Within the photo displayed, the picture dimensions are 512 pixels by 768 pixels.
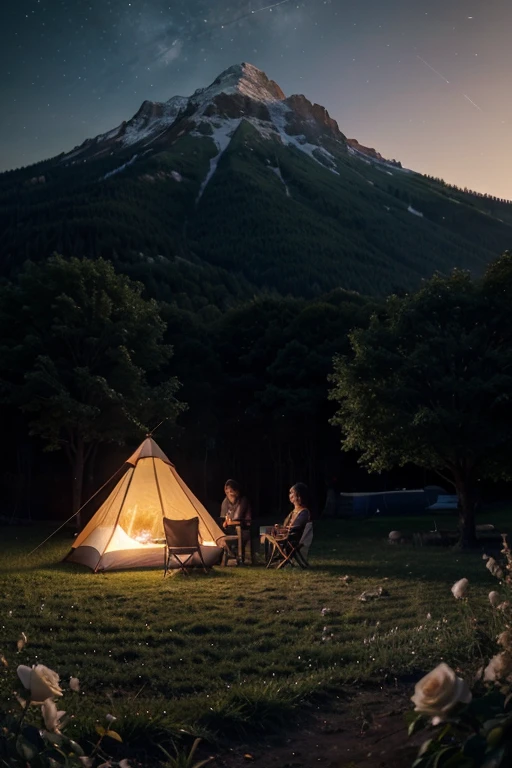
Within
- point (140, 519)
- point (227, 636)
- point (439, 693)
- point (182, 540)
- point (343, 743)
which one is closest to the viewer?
point (439, 693)

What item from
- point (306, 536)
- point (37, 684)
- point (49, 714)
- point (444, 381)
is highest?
point (444, 381)

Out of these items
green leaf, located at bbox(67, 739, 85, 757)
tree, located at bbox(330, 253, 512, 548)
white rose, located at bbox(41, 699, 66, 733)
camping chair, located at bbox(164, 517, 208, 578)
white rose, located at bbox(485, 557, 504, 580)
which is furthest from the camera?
tree, located at bbox(330, 253, 512, 548)

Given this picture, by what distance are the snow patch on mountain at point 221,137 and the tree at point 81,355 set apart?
106380 millimetres

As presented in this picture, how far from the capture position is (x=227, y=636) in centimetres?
791

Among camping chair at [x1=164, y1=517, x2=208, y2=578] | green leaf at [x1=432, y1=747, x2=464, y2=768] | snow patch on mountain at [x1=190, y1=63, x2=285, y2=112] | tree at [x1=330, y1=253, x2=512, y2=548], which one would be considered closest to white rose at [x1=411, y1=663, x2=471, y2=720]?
green leaf at [x1=432, y1=747, x2=464, y2=768]

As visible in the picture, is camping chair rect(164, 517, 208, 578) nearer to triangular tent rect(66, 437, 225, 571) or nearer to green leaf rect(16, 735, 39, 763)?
triangular tent rect(66, 437, 225, 571)

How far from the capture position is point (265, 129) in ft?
546

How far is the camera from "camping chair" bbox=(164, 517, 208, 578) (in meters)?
12.9

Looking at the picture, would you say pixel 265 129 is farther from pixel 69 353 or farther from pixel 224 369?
pixel 69 353

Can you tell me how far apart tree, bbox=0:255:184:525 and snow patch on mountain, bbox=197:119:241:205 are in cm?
10638

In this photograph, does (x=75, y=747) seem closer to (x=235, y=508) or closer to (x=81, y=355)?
(x=235, y=508)

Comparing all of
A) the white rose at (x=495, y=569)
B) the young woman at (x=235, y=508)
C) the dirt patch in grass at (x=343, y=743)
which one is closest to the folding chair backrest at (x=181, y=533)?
the young woman at (x=235, y=508)

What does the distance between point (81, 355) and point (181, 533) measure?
13563 millimetres

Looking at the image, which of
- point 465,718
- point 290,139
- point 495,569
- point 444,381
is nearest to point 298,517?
point 444,381
